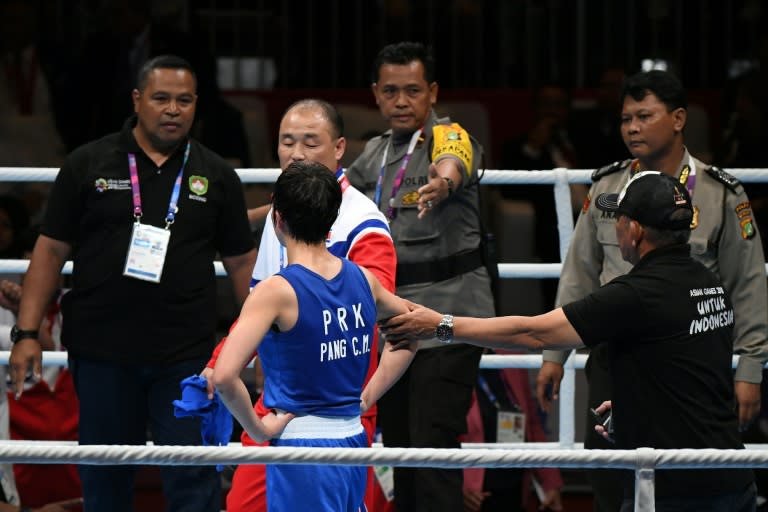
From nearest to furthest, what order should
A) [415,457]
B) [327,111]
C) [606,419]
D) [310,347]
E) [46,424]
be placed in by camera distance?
[415,457]
[310,347]
[606,419]
[327,111]
[46,424]

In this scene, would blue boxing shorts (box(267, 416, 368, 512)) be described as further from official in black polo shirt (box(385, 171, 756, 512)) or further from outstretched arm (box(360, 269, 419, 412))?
official in black polo shirt (box(385, 171, 756, 512))

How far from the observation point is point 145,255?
434 centimetres

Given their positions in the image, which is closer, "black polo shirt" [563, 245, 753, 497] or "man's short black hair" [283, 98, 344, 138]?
"black polo shirt" [563, 245, 753, 497]

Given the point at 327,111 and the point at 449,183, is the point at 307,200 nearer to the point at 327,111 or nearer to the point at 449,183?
the point at 327,111

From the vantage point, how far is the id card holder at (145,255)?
4.33 m

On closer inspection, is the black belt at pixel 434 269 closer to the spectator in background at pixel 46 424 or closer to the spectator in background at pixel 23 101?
the spectator in background at pixel 46 424

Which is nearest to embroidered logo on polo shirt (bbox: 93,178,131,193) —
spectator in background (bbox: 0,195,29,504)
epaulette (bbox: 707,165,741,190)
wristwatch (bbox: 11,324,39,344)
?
wristwatch (bbox: 11,324,39,344)

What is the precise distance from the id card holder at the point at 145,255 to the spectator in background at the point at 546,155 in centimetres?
349

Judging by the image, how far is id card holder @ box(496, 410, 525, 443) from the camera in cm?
574

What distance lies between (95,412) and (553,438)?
8.34ft

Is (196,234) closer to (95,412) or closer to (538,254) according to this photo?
(95,412)

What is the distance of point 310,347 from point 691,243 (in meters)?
1.48

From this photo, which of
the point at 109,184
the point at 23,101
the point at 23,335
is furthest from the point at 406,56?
the point at 23,101

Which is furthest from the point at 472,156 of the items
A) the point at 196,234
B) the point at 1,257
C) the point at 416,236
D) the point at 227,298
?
the point at 227,298
